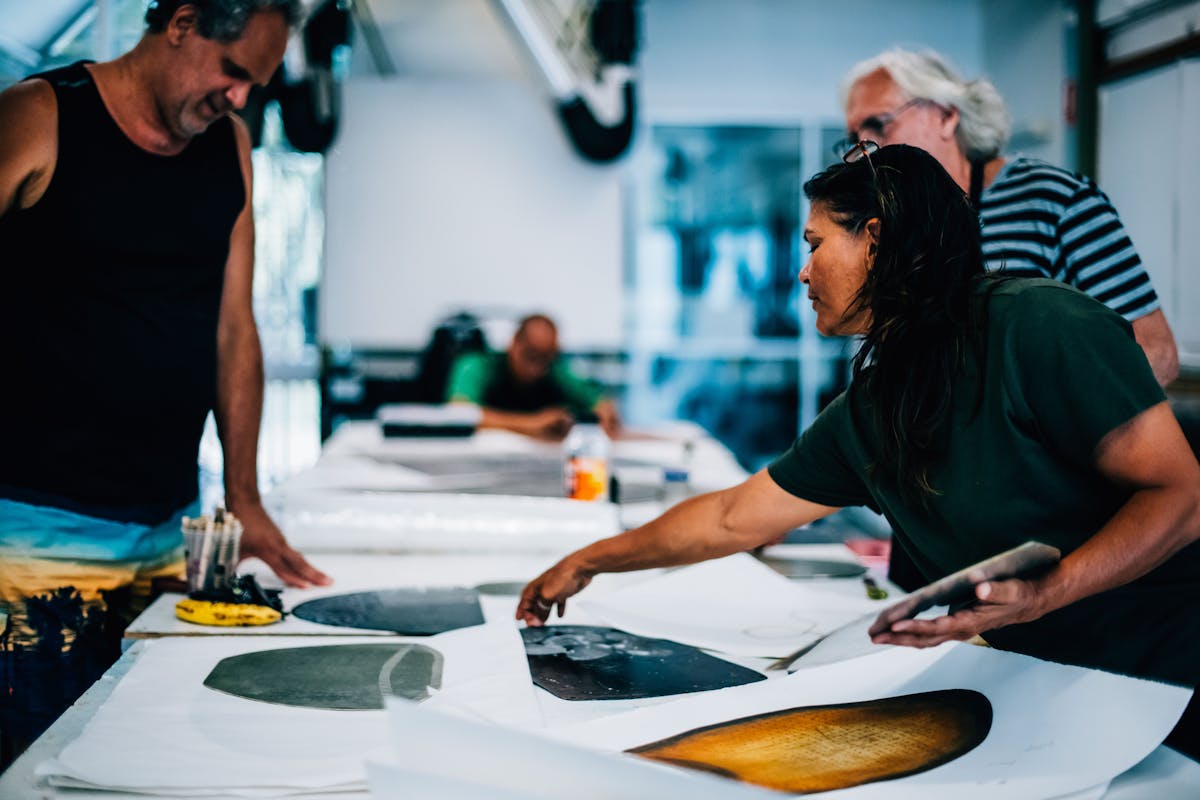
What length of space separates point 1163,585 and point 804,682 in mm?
400

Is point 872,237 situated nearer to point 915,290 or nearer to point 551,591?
point 915,290

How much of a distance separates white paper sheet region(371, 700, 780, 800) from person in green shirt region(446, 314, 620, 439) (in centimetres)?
335

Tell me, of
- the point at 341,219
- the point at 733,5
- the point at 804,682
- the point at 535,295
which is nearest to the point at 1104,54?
the point at 733,5

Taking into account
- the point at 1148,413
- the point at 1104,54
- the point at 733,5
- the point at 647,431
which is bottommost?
the point at 647,431

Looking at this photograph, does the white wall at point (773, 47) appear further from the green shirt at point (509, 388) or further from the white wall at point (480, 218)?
the green shirt at point (509, 388)

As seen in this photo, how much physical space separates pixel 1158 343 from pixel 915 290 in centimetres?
72

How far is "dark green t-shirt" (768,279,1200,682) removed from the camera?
37.7 inches

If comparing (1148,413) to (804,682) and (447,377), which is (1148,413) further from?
(447,377)

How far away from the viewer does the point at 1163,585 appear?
1.06 metres

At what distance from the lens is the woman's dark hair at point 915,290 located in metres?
1.08

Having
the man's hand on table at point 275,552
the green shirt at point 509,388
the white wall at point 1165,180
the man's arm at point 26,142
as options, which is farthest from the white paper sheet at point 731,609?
the white wall at point 1165,180

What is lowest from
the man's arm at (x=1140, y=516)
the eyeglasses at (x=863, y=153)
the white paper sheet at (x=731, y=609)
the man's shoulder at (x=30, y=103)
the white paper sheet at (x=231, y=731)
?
the white paper sheet at (x=731, y=609)

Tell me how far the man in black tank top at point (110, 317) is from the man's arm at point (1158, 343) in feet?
4.20

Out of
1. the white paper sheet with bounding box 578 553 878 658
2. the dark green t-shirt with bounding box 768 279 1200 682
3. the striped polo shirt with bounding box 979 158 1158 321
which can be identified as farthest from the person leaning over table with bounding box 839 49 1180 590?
the dark green t-shirt with bounding box 768 279 1200 682
